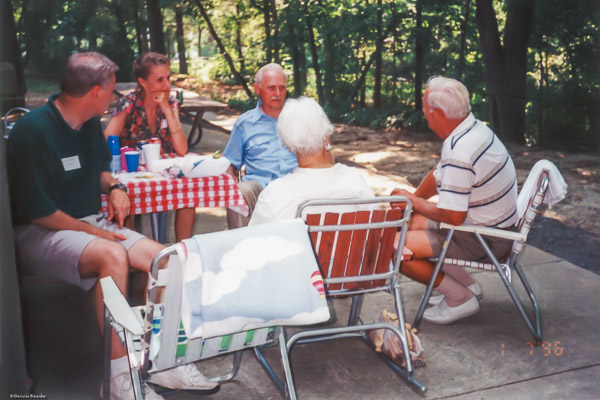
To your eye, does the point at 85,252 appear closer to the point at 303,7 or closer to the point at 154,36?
the point at 303,7

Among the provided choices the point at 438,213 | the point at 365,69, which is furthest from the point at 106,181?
the point at 365,69

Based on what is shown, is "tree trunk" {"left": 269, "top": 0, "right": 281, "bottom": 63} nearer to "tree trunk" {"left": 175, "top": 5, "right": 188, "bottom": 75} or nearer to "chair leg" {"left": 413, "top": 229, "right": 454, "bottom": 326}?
"tree trunk" {"left": 175, "top": 5, "right": 188, "bottom": 75}

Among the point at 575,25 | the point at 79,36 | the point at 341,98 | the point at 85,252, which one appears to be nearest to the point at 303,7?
the point at 341,98

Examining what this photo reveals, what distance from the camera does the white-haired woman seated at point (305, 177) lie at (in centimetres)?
281

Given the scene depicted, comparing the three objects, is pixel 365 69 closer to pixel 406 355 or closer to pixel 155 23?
pixel 155 23

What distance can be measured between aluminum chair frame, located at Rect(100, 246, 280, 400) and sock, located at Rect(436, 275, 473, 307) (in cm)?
131

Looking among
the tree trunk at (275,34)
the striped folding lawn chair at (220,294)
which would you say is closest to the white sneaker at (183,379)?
the striped folding lawn chair at (220,294)

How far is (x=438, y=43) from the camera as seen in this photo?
39.6 feet

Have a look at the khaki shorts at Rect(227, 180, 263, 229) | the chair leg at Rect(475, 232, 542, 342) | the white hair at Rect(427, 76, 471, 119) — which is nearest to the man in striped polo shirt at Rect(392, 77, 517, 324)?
the white hair at Rect(427, 76, 471, 119)

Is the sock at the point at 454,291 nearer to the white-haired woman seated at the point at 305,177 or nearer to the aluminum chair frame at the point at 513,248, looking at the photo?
the aluminum chair frame at the point at 513,248

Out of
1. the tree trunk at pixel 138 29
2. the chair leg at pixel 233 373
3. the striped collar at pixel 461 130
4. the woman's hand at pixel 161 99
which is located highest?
the tree trunk at pixel 138 29

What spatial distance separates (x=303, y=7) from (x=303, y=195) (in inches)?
426

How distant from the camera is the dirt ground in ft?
17.5

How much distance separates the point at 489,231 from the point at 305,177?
1.00 meters
